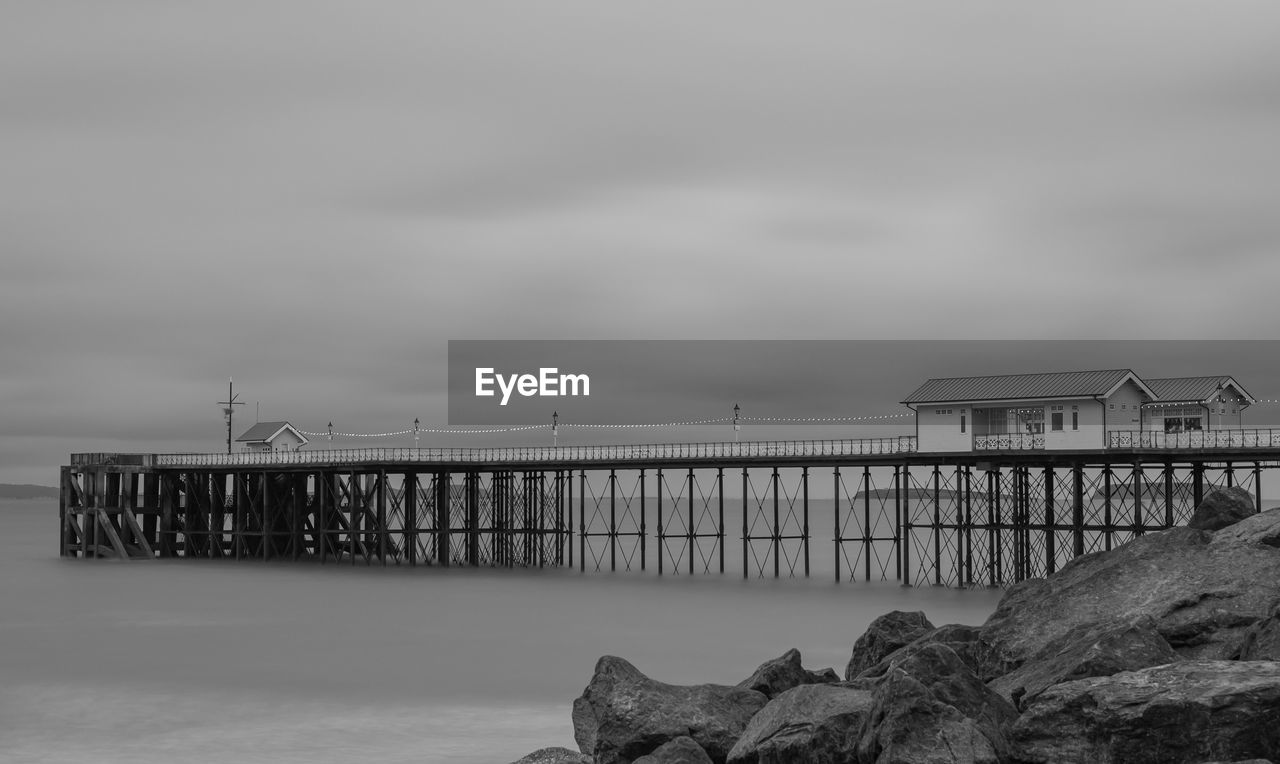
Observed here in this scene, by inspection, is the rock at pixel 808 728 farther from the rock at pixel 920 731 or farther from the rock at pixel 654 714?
the rock at pixel 654 714

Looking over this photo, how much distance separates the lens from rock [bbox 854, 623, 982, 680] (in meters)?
16.4

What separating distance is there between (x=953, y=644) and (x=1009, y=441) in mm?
27999

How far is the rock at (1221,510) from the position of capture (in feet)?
72.9

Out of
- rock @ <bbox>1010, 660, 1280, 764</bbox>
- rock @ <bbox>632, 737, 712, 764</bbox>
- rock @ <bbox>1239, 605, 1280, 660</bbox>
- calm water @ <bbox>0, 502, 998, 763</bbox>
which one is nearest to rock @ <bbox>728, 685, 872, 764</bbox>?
rock @ <bbox>632, 737, 712, 764</bbox>

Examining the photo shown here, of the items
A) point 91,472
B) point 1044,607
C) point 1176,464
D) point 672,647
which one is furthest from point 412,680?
point 91,472

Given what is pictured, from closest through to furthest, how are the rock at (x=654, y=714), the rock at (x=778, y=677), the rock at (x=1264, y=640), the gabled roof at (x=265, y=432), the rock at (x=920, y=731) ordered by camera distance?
the rock at (x=920, y=731) < the rock at (x=1264, y=640) < the rock at (x=654, y=714) < the rock at (x=778, y=677) < the gabled roof at (x=265, y=432)

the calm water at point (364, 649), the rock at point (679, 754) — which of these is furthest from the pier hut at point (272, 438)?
the rock at point (679, 754)

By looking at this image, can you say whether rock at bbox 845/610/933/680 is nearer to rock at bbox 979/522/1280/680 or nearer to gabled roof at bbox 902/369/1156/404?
rock at bbox 979/522/1280/680

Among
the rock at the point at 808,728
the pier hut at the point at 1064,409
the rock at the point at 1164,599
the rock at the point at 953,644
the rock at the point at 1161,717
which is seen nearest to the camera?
the rock at the point at 1161,717

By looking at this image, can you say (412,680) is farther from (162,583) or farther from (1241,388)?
(1241,388)

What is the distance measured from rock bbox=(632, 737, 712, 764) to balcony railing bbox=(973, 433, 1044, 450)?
31.6m

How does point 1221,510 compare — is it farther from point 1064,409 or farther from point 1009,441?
point 1009,441

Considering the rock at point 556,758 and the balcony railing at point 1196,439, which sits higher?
the balcony railing at point 1196,439

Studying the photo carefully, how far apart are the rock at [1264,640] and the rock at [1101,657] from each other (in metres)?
0.69
